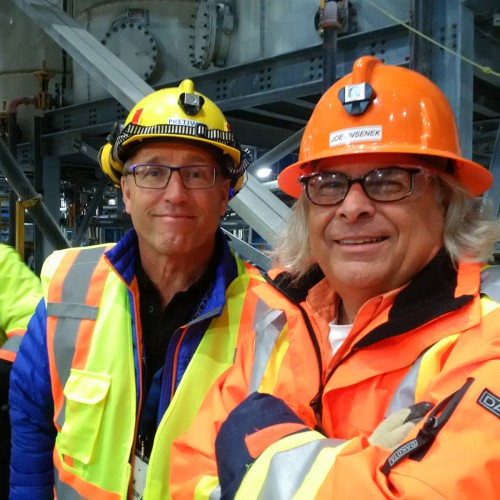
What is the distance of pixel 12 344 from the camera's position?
80.0 inches

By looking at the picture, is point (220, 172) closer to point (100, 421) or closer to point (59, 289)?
point (59, 289)

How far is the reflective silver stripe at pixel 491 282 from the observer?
42.2 inches

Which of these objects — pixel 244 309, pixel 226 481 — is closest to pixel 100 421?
pixel 244 309

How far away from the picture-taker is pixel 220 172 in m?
1.83

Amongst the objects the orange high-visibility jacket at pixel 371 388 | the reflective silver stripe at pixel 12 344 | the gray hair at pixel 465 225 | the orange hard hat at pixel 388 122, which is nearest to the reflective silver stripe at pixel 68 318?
the reflective silver stripe at pixel 12 344

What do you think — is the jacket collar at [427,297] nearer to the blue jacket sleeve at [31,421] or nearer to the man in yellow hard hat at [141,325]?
the man in yellow hard hat at [141,325]

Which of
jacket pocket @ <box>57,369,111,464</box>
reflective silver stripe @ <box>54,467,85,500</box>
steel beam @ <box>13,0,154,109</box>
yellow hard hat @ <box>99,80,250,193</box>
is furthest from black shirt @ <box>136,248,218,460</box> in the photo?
steel beam @ <box>13,0,154,109</box>

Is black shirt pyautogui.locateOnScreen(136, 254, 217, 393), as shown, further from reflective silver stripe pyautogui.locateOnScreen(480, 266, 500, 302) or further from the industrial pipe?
the industrial pipe

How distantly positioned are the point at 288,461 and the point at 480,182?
3.01 ft

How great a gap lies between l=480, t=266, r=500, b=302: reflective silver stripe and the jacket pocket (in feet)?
3.74

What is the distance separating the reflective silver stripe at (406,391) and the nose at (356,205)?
1.18ft

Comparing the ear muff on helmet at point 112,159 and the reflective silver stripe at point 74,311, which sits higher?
the ear muff on helmet at point 112,159

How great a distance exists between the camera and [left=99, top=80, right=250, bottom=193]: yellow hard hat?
5.73ft

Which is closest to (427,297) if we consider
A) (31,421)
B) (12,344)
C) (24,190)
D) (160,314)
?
(160,314)
